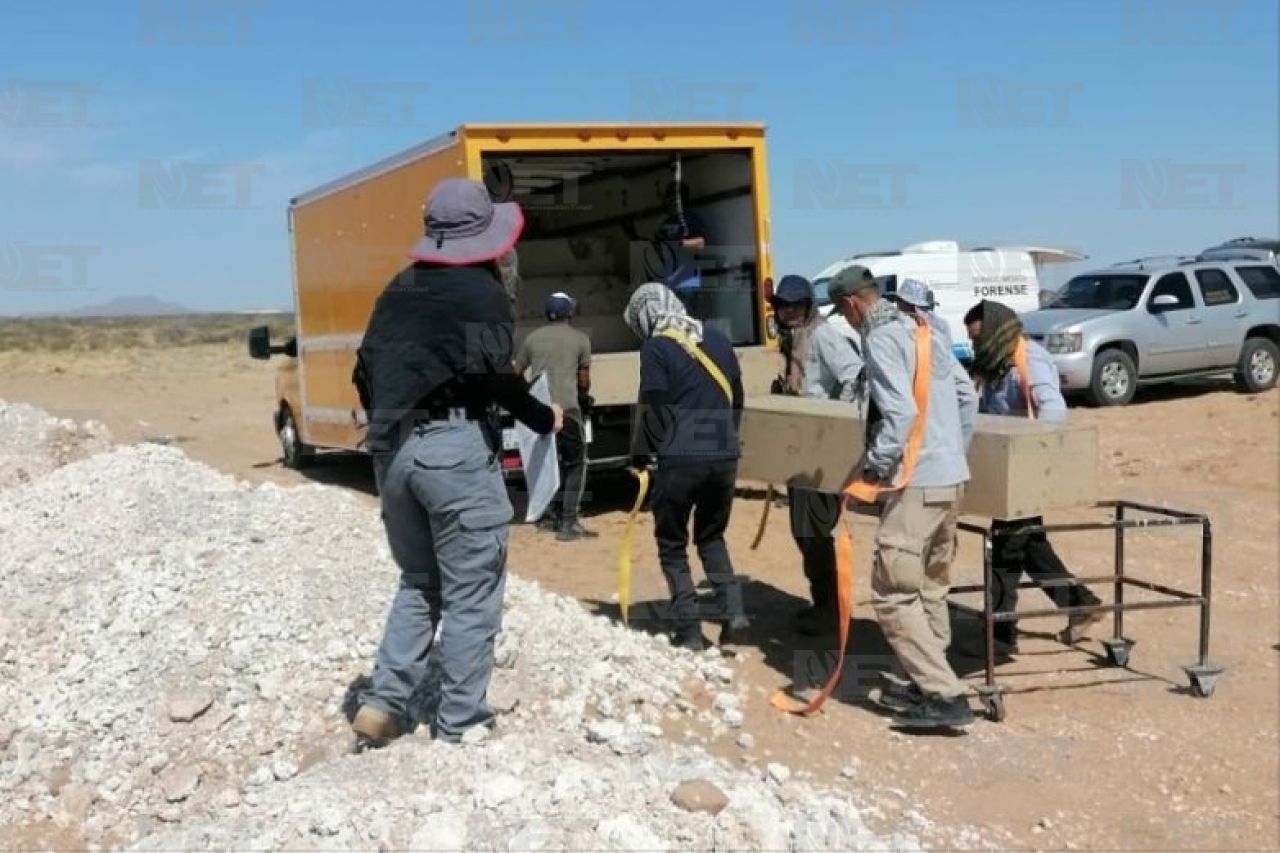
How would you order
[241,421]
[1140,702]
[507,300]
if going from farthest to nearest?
[241,421], [1140,702], [507,300]

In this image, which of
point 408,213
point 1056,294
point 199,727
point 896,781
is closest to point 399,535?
point 199,727

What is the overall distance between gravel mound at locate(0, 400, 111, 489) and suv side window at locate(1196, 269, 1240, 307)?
48.7ft

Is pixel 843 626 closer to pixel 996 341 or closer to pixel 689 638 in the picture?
pixel 689 638

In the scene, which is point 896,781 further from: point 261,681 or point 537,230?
point 537,230

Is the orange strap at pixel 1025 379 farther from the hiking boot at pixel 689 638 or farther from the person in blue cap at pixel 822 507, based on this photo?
the hiking boot at pixel 689 638

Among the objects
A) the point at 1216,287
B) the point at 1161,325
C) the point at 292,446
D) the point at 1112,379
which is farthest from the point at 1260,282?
the point at 292,446

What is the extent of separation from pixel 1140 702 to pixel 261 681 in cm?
416

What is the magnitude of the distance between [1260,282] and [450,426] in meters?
17.8

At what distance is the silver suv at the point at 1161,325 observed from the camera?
17500 mm

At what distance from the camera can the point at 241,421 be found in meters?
22.6

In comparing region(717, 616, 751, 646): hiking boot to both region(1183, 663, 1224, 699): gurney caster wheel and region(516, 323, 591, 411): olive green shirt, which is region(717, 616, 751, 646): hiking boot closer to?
region(1183, 663, 1224, 699): gurney caster wheel

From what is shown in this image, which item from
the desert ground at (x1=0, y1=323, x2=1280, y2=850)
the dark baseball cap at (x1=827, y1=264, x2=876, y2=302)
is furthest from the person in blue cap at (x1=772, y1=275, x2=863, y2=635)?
the dark baseball cap at (x1=827, y1=264, x2=876, y2=302)

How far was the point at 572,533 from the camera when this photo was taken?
993cm

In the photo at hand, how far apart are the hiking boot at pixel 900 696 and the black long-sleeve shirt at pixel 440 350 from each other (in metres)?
2.38
